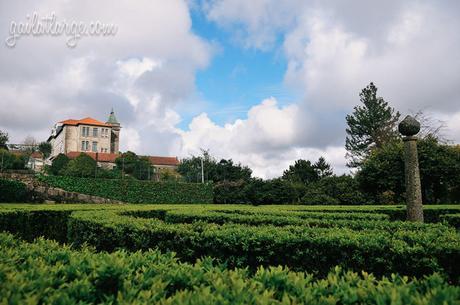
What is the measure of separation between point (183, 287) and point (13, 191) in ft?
91.1

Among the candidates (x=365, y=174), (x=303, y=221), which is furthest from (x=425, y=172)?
(x=303, y=221)

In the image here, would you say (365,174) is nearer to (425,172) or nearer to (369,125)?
(425,172)

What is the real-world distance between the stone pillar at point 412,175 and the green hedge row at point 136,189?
86.7 feet

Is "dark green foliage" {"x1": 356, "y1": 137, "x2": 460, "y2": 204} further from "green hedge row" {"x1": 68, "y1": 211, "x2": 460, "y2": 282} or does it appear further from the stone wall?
the stone wall

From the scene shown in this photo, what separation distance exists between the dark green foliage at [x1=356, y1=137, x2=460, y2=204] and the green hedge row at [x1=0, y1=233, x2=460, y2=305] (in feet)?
79.0

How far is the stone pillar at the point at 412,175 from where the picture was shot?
9109 millimetres

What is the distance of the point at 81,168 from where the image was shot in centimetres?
3928

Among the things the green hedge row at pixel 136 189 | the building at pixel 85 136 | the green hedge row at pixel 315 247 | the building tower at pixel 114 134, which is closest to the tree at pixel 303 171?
the green hedge row at pixel 136 189

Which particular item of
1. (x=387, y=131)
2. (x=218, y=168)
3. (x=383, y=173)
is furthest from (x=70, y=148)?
(x=383, y=173)

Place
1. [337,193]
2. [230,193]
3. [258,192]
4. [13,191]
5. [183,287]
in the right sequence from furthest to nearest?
1. [230,193]
2. [258,192]
3. [337,193]
4. [13,191]
5. [183,287]

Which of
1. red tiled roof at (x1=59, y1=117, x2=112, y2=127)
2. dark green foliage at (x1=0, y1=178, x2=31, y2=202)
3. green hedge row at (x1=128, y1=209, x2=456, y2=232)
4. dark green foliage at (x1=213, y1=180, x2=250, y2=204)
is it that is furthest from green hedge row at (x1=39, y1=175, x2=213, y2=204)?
red tiled roof at (x1=59, y1=117, x2=112, y2=127)

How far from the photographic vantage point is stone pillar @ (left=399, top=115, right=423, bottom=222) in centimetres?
911

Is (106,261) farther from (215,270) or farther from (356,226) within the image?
(356,226)

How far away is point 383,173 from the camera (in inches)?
995
